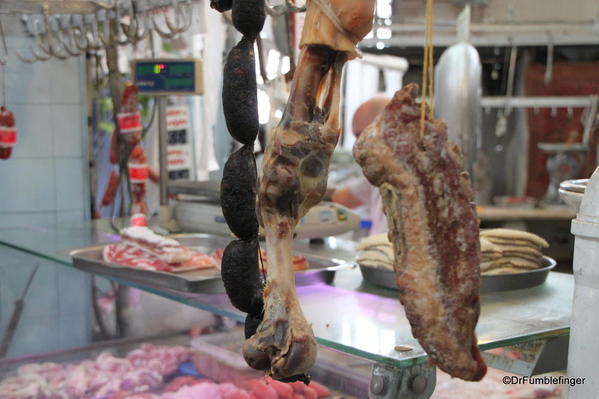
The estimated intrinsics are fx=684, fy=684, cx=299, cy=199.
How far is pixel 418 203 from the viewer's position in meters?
0.97

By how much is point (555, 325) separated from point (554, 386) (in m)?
0.57

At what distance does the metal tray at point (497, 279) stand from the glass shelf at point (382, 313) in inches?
0.9

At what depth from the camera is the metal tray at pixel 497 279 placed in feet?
7.13

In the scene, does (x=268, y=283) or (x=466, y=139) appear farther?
(x=466, y=139)

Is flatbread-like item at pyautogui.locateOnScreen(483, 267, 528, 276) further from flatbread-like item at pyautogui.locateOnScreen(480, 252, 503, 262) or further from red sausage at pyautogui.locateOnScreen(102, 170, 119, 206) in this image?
red sausage at pyautogui.locateOnScreen(102, 170, 119, 206)

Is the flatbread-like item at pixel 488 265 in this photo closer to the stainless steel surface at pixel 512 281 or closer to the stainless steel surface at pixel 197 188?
the stainless steel surface at pixel 512 281

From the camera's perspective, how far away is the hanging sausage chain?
117cm

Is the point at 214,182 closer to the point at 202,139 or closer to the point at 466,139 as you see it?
the point at 202,139

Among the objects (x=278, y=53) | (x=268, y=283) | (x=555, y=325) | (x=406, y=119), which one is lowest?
(x=555, y=325)

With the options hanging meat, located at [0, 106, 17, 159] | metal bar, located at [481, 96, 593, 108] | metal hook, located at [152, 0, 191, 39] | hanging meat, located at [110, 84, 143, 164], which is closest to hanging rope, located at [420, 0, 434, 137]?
metal hook, located at [152, 0, 191, 39]

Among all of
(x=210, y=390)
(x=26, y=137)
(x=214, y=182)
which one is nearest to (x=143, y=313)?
(x=210, y=390)

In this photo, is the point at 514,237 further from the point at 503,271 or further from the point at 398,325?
the point at 398,325

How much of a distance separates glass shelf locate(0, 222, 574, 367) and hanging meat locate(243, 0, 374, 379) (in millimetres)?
422

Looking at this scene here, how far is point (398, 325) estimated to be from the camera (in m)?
1.80
